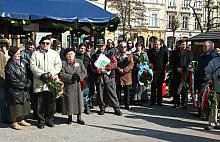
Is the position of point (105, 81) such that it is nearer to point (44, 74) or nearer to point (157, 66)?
point (44, 74)

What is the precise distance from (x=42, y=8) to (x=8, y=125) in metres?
3.51

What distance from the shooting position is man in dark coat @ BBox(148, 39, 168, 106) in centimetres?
1198

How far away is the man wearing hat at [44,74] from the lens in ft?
28.3

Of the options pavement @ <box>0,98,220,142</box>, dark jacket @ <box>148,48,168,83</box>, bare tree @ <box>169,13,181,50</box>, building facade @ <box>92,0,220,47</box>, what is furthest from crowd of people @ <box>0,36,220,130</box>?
building facade @ <box>92,0,220,47</box>

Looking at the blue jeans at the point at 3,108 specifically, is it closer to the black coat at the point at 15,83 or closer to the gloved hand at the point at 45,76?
the black coat at the point at 15,83

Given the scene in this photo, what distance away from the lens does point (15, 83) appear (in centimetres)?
839

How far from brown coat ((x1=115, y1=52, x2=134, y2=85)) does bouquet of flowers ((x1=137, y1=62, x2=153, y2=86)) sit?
0.78 meters

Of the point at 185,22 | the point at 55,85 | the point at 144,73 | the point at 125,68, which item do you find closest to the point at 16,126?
the point at 55,85

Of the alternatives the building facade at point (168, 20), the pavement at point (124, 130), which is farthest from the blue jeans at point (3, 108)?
the building facade at point (168, 20)

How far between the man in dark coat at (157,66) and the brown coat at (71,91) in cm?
355

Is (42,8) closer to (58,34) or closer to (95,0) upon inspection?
(58,34)

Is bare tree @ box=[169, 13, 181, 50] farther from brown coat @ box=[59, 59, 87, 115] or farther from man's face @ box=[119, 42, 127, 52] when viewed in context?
brown coat @ box=[59, 59, 87, 115]

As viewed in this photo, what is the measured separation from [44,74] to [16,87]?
649mm

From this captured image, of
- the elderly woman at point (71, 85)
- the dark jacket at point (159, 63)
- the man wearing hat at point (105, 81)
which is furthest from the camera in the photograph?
the dark jacket at point (159, 63)
